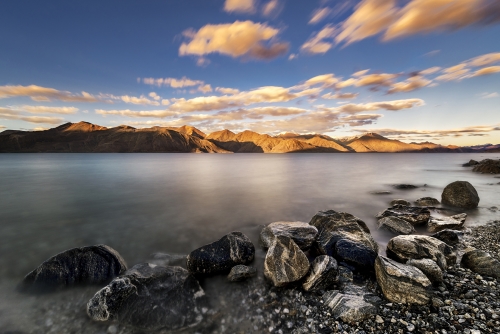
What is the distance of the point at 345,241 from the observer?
6750mm

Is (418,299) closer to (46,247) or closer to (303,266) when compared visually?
(303,266)

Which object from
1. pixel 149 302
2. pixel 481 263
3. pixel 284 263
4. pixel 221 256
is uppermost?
pixel 481 263

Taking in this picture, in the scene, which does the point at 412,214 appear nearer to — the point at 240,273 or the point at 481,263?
the point at 481,263

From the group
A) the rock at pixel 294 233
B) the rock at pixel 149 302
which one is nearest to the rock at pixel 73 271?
the rock at pixel 149 302

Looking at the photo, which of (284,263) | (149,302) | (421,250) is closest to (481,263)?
(421,250)

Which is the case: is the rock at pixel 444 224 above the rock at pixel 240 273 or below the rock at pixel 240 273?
above

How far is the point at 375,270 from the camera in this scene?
5574 mm

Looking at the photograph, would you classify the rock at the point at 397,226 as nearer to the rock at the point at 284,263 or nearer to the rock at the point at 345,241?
the rock at the point at 345,241

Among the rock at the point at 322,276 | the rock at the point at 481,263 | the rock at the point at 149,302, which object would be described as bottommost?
the rock at the point at 149,302

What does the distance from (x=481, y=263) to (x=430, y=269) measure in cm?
168

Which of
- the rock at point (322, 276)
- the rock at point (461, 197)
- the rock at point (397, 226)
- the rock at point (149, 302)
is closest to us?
the rock at point (149, 302)

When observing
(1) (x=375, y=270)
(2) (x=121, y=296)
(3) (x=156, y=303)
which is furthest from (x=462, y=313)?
(2) (x=121, y=296)

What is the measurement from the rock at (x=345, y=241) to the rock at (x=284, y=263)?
60.4 inches

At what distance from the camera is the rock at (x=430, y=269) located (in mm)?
5087
